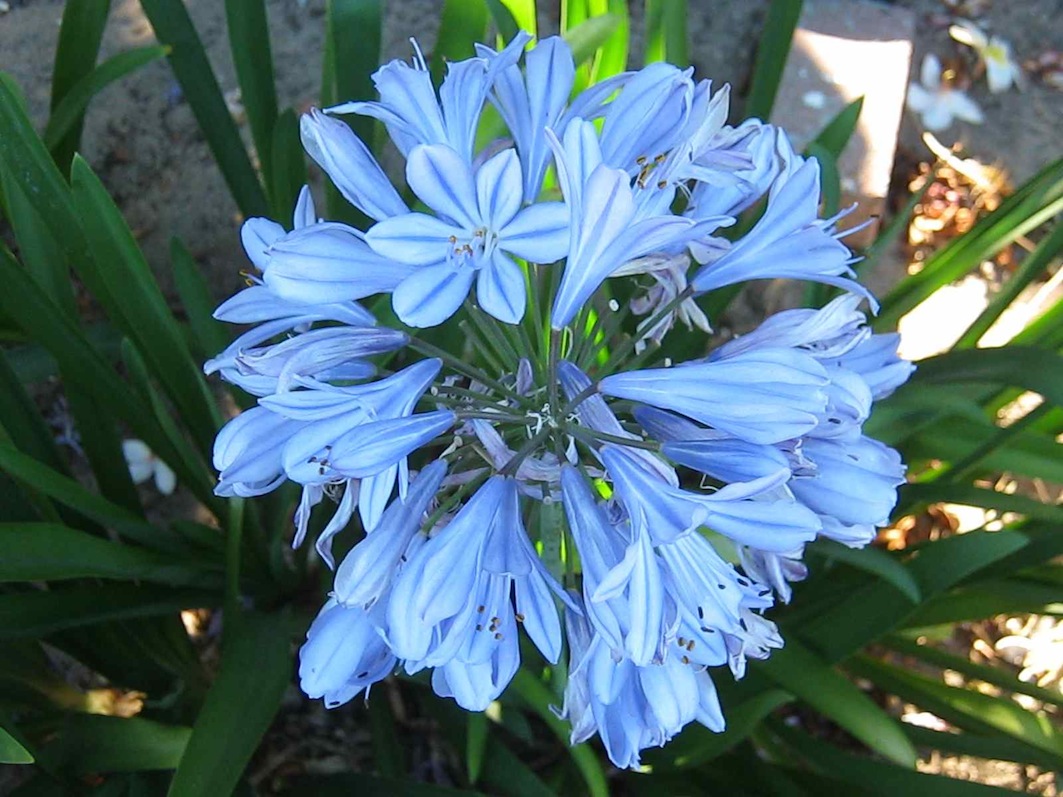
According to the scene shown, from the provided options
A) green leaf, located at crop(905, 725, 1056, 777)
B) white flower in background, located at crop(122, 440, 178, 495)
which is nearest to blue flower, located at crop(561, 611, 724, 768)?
green leaf, located at crop(905, 725, 1056, 777)

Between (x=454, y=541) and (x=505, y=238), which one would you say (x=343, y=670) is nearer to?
(x=454, y=541)

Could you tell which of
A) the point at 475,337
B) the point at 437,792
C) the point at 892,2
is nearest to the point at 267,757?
the point at 437,792

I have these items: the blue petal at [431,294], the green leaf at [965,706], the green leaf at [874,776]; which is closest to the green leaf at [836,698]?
the green leaf at [874,776]

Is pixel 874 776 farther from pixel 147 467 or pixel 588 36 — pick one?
pixel 147 467

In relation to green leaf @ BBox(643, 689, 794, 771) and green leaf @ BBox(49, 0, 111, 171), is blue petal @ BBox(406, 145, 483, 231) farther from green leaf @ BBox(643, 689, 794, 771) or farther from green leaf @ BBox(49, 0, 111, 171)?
green leaf @ BBox(49, 0, 111, 171)

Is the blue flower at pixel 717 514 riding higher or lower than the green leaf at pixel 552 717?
higher

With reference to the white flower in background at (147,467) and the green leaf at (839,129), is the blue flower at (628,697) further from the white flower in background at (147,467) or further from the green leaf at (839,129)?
the white flower in background at (147,467)
